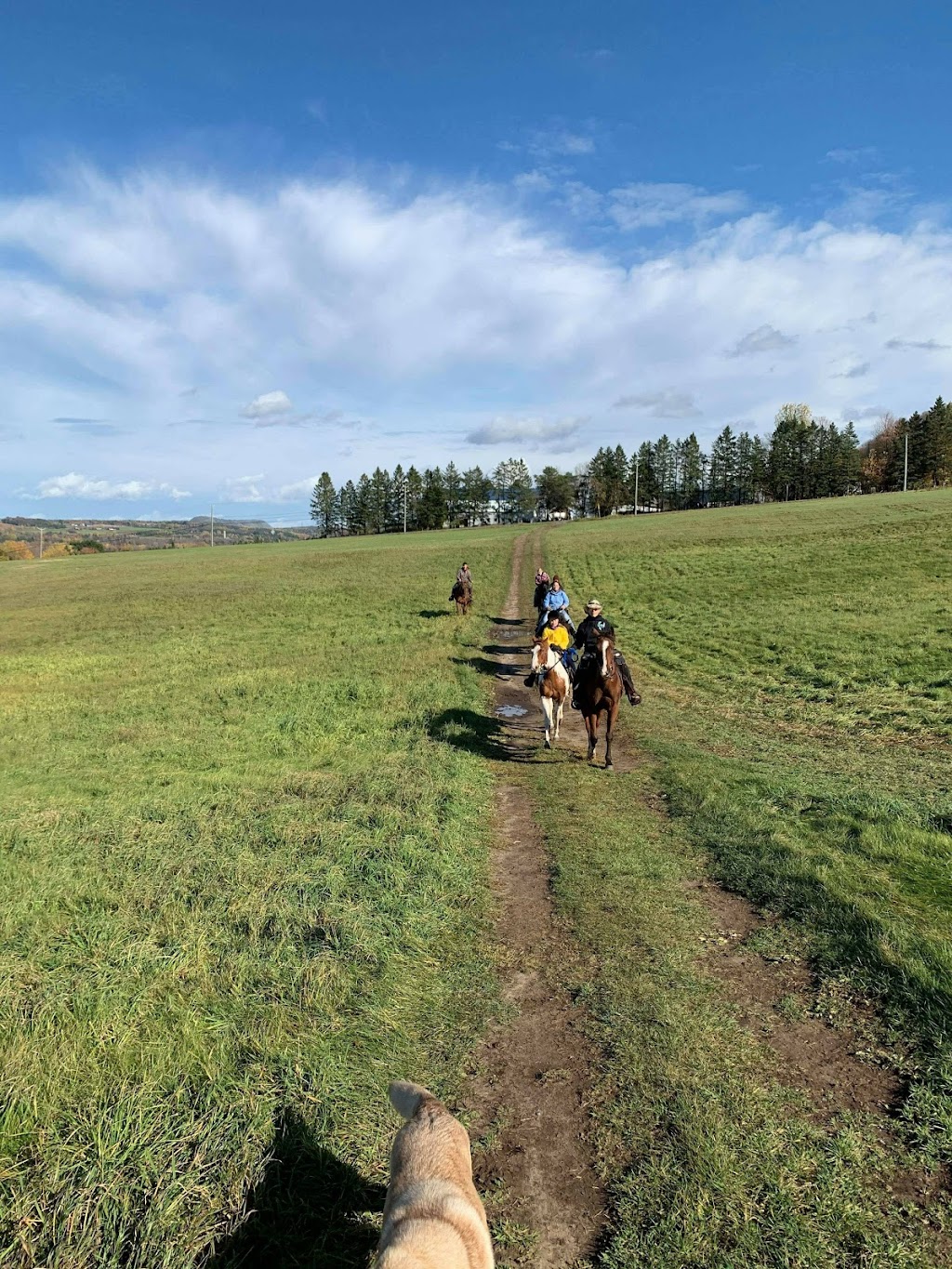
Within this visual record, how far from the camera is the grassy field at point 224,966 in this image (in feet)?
11.1

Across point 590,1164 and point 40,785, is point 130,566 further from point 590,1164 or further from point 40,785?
point 590,1164

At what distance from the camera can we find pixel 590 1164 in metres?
3.81

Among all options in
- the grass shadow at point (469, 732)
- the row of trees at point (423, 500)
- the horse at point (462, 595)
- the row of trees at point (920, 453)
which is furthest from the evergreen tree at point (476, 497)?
the grass shadow at point (469, 732)

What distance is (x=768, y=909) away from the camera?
20.9ft

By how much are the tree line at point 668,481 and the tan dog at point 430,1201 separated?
11369cm

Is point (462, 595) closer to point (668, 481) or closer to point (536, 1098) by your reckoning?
point (536, 1098)

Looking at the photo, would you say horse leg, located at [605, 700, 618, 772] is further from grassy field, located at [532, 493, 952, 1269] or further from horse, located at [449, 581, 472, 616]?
horse, located at [449, 581, 472, 616]

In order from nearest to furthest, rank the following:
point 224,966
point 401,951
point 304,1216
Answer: point 304,1216, point 224,966, point 401,951

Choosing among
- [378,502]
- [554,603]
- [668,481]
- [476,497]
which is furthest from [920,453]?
[554,603]

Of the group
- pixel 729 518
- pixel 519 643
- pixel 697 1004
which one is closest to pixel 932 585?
pixel 519 643

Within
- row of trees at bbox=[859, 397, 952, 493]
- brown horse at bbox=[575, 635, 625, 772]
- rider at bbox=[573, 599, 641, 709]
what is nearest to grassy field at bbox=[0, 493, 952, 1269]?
brown horse at bbox=[575, 635, 625, 772]

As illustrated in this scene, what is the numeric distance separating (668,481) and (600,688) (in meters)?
122

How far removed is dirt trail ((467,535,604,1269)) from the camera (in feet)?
11.5

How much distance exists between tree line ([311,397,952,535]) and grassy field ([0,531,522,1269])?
353 ft
